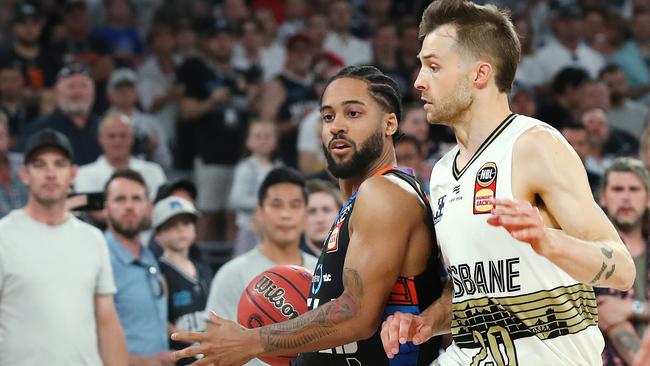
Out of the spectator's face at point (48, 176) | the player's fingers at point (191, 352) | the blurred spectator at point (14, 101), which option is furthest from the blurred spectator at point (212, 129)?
the player's fingers at point (191, 352)

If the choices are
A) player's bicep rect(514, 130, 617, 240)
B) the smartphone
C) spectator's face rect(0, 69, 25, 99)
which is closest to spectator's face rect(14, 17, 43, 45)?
spectator's face rect(0, 69, 25, 99)

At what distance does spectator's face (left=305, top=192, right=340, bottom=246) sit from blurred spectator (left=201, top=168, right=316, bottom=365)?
1.82ft

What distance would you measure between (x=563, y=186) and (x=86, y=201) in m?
5.17

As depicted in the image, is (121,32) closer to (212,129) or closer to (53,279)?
(212,129)

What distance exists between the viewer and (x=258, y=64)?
12672mm

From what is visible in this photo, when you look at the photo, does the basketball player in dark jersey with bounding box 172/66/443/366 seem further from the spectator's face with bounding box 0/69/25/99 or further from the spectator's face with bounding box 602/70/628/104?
the spectator's face with bounding box 602/70/628/104

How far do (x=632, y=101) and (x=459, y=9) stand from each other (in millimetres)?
9747

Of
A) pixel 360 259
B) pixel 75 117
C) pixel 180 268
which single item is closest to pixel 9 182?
pixel 75 117

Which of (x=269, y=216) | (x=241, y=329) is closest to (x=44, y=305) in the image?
(x=269, y=216)

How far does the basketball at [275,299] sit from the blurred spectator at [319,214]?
10.6 feet

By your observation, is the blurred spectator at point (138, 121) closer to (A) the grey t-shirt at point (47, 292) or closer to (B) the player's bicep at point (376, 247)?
(A) the grey t-shirt at point (47, 292)

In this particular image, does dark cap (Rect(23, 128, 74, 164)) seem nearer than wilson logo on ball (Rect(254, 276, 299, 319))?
No

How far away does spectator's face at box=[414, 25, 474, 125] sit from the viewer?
438 cm

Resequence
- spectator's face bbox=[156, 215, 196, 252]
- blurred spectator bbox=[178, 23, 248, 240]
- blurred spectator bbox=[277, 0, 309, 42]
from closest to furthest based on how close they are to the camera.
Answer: spectator's face bbox=[156, 215, 196, 252], blurred spectator bbox=[178, 23, 248, 240], blurred spectator bbox=[277, 0, 309, 42]
